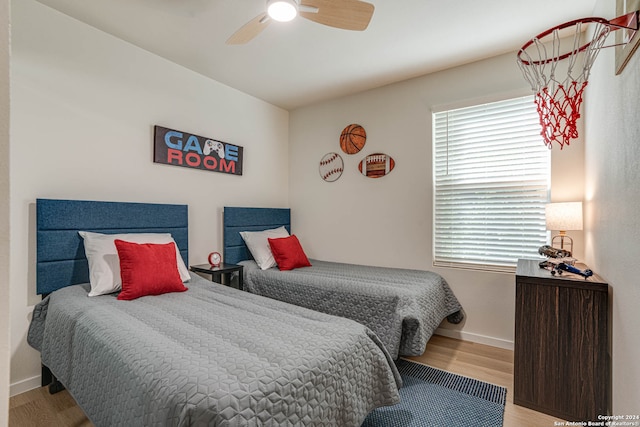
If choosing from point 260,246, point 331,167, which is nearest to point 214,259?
point 260,246

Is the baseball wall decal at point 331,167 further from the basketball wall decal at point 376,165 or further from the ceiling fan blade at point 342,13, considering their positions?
the ceiling fan blade at point 342,13

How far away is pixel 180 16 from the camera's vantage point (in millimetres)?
2242

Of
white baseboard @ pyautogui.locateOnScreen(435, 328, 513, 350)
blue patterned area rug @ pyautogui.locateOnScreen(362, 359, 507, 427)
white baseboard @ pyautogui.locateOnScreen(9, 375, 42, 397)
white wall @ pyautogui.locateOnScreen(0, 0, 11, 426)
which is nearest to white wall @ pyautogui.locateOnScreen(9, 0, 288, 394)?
white baseboard @ pyautogui.locateOnScreen(9, 375, 42, 397)

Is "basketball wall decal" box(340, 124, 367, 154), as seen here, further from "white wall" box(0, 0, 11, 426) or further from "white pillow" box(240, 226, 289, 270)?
"white wall" box(0, 0, 11, 426)

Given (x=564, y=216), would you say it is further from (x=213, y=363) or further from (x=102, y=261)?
(x=102, y=261)

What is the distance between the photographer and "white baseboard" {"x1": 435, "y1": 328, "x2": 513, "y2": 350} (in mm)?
2792

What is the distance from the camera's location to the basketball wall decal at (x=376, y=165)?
3.44 m

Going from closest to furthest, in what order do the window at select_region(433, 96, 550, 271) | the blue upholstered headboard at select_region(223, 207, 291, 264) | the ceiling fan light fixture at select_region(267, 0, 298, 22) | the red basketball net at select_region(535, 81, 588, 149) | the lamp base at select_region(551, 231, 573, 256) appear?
the ceiling fan light fixture at select_region(267, 0, 298, 22) < the red basketball net at select_region(535, 81, 588, 149) < the lamp base at select_region(551, 231, 573, 256) < the window at select_region(433, 96, 550, 271) < the blue upholstered headboard at select_region(223, 207, 291, 264)

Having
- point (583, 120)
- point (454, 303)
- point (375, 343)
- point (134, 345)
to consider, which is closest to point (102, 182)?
point (134, 345)

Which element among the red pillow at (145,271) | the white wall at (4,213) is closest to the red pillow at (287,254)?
the red pillow at (145,271)

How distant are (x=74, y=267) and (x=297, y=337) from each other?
1.87 meters

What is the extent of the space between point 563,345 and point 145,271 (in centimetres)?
267

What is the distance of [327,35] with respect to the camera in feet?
8.12

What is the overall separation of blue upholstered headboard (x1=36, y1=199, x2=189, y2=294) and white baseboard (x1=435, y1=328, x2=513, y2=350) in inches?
116
